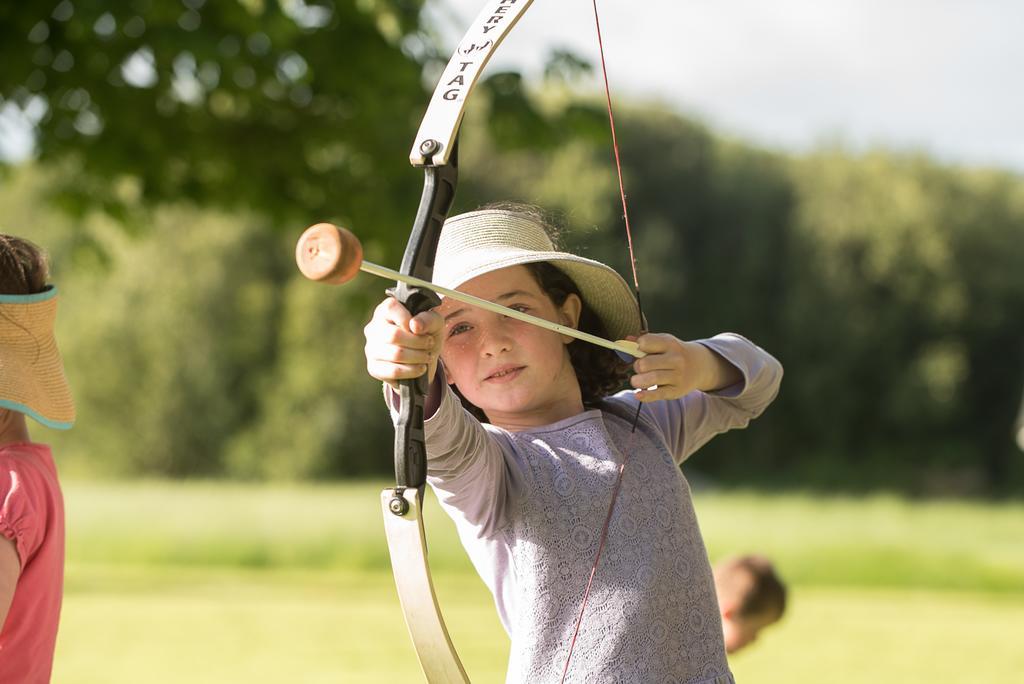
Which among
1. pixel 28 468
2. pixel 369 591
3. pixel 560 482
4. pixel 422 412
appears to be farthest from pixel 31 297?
pixel 369 591

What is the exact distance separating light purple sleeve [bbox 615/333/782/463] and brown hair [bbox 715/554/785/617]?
139 centimetres

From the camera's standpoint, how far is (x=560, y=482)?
1.71 metres

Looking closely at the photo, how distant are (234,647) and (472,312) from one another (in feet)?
17.6

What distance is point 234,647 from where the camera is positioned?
21.6ft

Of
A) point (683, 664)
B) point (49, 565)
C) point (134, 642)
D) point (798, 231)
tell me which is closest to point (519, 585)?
point (683, 664)

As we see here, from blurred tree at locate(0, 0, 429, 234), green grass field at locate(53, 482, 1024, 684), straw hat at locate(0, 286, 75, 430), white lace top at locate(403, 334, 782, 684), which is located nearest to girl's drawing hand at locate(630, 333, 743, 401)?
white lace top at locate(403, 334, 782, 684)

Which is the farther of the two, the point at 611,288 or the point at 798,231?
the point at 798,231

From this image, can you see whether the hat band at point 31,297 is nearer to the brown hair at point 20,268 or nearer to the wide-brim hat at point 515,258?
the brown hair at point 20,268

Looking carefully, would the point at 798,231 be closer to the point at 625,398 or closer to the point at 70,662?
the point at 70,662

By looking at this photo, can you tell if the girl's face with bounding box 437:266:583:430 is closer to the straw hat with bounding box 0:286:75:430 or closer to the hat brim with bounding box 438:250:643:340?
the hat brim with bounding box 438:250:643:340

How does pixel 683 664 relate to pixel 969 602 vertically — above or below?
above

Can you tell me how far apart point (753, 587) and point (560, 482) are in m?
1.79

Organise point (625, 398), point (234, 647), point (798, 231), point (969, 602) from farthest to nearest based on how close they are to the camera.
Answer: point (798, 231) < point (969, 602) < point (234, 647) < point (625, 398)

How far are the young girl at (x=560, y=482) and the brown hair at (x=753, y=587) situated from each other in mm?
1588
